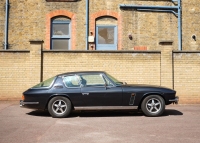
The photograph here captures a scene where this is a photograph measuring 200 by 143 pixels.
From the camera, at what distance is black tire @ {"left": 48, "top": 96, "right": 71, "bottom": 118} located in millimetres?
8383

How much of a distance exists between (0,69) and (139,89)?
6437 mm

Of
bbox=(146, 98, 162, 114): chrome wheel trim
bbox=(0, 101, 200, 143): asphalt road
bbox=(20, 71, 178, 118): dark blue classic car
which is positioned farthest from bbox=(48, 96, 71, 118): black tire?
bbox=(146, 98, 162, 114): chrome wheel trim

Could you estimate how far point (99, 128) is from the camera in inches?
266

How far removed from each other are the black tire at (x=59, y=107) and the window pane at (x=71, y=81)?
0.49m

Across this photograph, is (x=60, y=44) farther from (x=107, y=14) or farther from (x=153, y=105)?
(x=153, y=105)

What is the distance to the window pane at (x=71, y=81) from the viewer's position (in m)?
8.61

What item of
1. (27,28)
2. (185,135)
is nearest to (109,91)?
(185,135)

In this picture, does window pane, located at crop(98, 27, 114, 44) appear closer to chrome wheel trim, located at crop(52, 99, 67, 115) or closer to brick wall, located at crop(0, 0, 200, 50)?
brick wall, located at crop(0, 0, 200, 50)

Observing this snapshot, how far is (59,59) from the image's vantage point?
11.8 metres

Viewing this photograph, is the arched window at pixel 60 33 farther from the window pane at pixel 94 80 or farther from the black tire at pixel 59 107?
the black tire at pixel 59 107

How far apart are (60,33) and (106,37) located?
251cm

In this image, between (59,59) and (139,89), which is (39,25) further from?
(139,89)

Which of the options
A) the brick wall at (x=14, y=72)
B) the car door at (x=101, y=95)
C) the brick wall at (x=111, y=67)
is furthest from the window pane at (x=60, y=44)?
the car door at (x=101, y=95)

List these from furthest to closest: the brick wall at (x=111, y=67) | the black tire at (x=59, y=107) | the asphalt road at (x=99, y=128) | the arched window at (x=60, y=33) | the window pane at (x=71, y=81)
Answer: the arched window at (x=60, y=33)
the brick wall at (x=111, y=67)
the window pane at (x=71, y=81)
the black tire at (x=59, y=107)
the asphalt road at (x=99, y=128)
